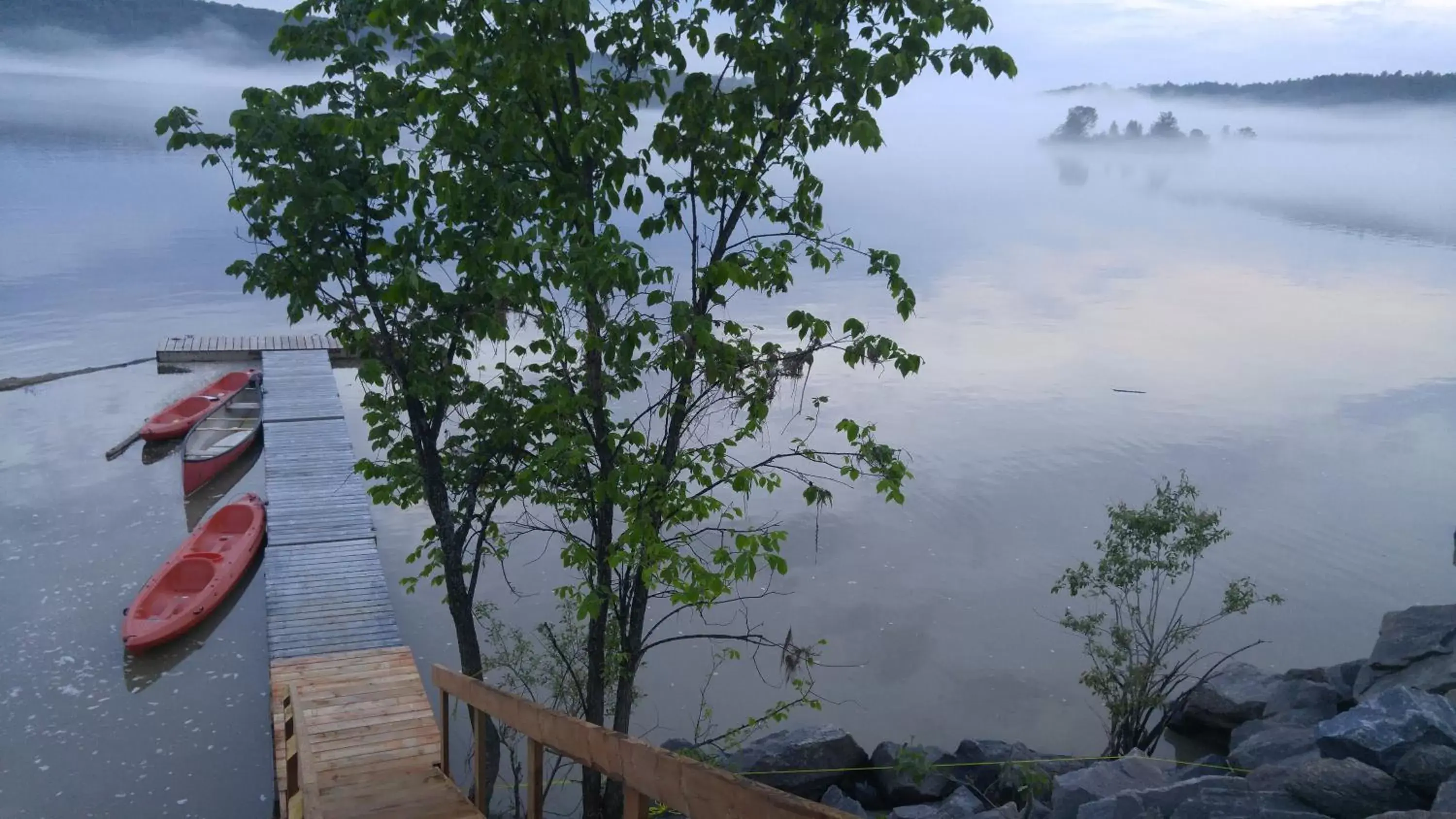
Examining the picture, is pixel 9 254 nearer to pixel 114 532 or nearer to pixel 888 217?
pixel 114 532

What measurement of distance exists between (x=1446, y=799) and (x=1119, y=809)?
189 cm

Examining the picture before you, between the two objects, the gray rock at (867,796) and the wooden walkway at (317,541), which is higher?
the wooden walkway at (317,541)

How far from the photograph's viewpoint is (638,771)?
12.7 feet

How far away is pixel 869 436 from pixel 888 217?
232 feet

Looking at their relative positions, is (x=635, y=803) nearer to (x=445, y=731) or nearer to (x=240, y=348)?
(x=445, y=731)

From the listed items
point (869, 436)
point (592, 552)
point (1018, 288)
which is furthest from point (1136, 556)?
point (1018, 288)

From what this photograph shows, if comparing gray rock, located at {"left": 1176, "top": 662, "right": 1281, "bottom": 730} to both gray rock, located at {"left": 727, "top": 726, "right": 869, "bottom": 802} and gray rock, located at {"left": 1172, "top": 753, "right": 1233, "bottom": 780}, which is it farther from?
gray rock, located at {"left": 727, "top": 726, "right": 869, "bottom": 802}

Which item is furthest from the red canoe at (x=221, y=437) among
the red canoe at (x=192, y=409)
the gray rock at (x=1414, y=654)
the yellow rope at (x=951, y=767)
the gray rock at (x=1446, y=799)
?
the gray rock at (x=1446, y=799)

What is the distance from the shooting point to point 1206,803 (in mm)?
6773

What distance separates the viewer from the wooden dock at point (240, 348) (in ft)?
92.0

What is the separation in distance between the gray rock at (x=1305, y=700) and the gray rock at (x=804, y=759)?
188 inches

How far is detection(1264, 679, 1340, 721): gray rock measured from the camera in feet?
36.5

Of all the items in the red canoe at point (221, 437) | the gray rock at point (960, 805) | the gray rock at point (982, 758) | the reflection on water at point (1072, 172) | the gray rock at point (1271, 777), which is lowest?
the gray rock at point (982, 758)

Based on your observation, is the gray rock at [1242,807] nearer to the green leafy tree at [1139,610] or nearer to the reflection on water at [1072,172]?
the green leafy tree at [1139,610]
